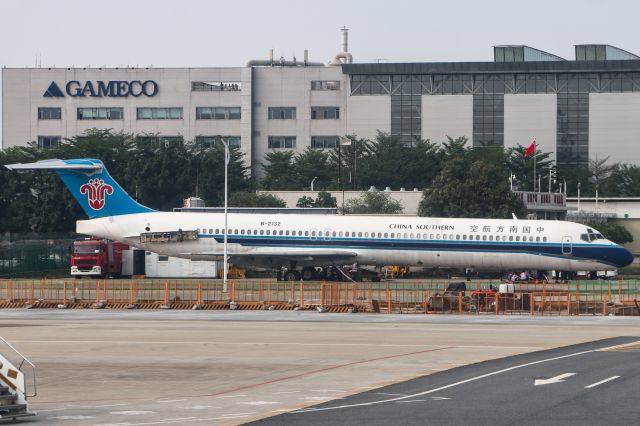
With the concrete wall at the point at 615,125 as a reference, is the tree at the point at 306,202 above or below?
below

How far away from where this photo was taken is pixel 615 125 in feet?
468

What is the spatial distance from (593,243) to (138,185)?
6509cm

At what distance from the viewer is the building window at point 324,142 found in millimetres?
148000

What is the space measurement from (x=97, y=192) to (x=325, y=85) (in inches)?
3080

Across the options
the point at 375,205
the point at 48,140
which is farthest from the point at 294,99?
the point at 375,205

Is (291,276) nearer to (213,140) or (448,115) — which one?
(213,140)

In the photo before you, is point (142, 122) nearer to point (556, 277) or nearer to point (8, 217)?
point (8, 217)

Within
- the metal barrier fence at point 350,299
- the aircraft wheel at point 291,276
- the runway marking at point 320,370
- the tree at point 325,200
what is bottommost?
the runway marking at point 320,370

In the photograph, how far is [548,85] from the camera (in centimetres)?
14375

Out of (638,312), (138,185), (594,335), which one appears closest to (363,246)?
(638,312)

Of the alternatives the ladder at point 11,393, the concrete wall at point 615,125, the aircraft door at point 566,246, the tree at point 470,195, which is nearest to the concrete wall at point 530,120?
the concrete wall at point 615,125

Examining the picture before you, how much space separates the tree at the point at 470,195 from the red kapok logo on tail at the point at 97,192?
3414 centimetres

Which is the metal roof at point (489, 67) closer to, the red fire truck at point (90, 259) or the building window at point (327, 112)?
the building window at point (327, 112)

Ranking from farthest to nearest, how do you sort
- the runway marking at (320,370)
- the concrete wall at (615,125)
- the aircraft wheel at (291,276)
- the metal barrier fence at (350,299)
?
the concrete wall at (615,125)
the aircraft wheel at (291,276)
the metal barrier fence at (350,299)
the runway marking at (320,370)
